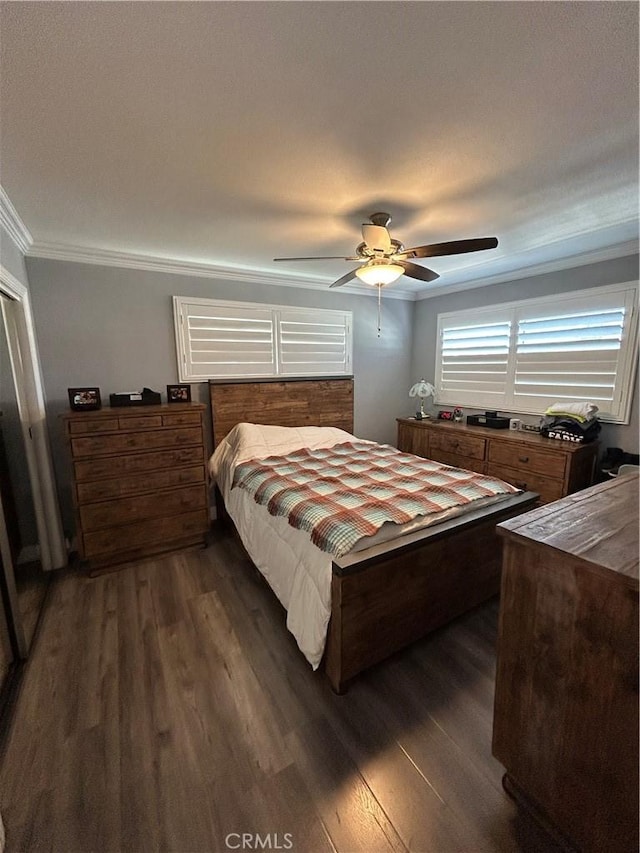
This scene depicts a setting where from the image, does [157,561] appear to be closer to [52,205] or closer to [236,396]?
[236,396]

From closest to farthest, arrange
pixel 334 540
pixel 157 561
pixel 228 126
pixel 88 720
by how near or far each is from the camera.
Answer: pixel 228 126, pixel 88 720, pixel 334 540, pixel 157 561

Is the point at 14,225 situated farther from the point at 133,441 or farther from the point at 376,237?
the point at 376,237

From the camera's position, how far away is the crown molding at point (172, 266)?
8.39 ft

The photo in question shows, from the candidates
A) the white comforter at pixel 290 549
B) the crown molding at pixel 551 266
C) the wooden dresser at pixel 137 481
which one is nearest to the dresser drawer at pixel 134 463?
the wooden dresser at pixel 137 481

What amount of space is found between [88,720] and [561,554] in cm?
196

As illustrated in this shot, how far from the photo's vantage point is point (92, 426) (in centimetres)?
240

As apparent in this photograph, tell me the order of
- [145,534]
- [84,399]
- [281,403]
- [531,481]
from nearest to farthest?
[84,399], [145,534], [531,481], [281,403]

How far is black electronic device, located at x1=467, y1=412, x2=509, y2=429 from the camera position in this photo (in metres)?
3.38

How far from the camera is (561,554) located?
93cm

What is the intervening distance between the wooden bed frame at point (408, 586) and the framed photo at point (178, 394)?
2.08 m

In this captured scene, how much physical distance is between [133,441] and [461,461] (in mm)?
2972

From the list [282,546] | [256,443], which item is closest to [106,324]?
[256,443]

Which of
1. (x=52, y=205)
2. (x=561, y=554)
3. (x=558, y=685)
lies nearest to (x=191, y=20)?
(x=52, y=205)

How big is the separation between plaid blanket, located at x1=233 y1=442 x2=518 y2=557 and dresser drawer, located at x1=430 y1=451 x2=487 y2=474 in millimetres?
852
